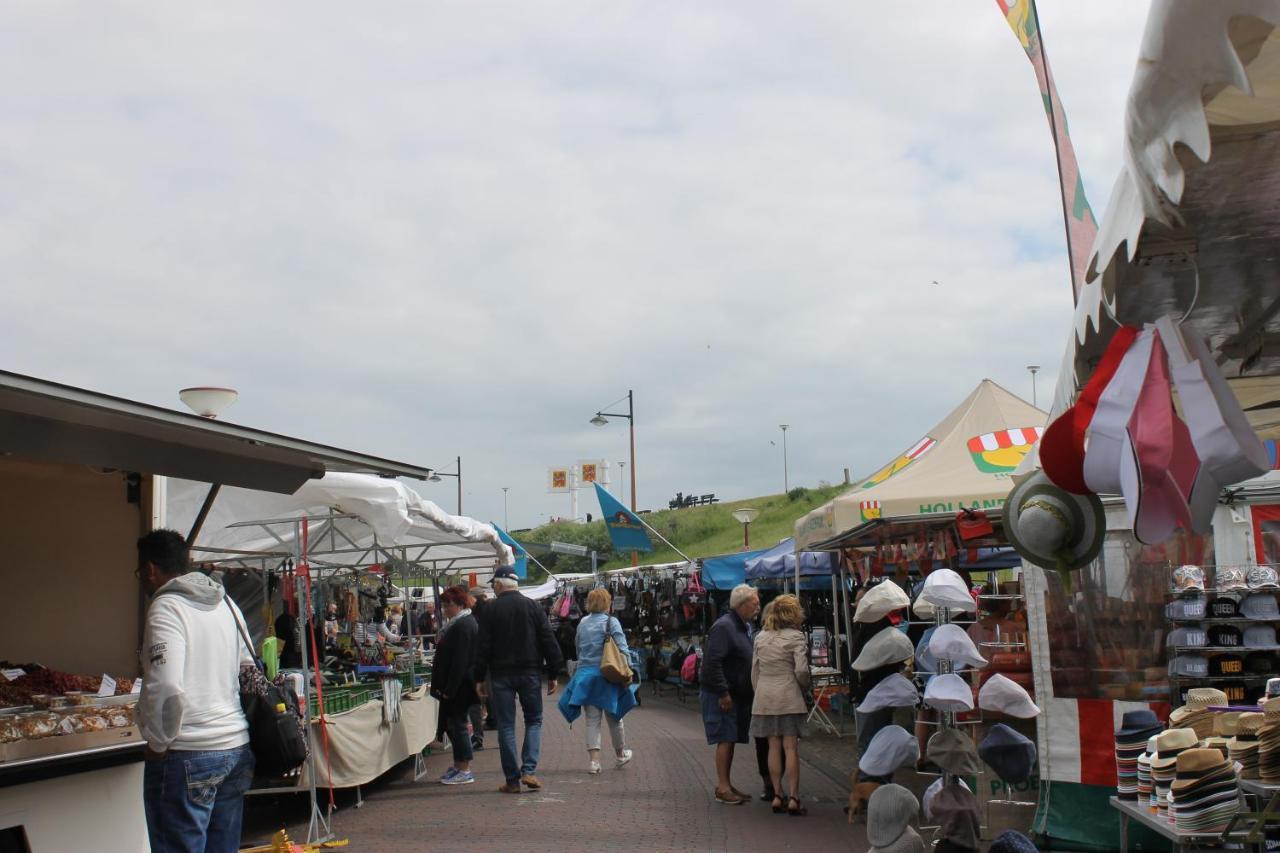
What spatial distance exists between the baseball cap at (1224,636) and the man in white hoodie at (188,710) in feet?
20.5

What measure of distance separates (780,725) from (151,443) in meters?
5.57

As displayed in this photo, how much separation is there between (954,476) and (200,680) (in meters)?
7.03

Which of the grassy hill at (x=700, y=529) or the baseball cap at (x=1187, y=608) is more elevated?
the grassy hill at (x=700, y=529)

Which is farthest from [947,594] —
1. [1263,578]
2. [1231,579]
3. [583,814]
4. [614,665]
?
[614,665]

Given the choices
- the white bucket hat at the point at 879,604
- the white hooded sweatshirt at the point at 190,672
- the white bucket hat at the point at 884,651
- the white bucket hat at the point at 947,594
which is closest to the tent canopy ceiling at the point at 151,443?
the white hooded sweatshirt at the point at 190,672

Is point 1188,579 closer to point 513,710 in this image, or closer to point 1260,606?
point 1260,606

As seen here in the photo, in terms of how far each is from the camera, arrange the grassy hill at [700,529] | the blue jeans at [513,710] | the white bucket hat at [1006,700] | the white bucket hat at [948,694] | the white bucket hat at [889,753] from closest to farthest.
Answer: the white bucket hat at [889,753] < the white bucket hat at [948,694] < the white bucket hat at [1006,700] < the blue jeans at [513,710] < the grassy hill at [700,529]

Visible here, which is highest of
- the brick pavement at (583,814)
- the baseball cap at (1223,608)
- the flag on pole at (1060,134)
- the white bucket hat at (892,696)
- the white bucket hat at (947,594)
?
the flag on pole at (1060,134)

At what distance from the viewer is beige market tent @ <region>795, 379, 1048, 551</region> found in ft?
30.9

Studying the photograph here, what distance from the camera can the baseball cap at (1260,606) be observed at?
297 inches

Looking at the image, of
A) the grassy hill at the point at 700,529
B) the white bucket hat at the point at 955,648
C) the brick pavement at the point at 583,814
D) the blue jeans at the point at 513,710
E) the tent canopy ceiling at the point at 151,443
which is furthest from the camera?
the grassy hill at the point at 700,529

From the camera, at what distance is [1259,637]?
7.52 meters

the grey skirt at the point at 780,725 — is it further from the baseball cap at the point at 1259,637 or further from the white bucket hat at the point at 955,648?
the baseball cap at the point at 1259,637

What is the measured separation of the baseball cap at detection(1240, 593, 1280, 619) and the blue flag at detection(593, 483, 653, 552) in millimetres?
11226
